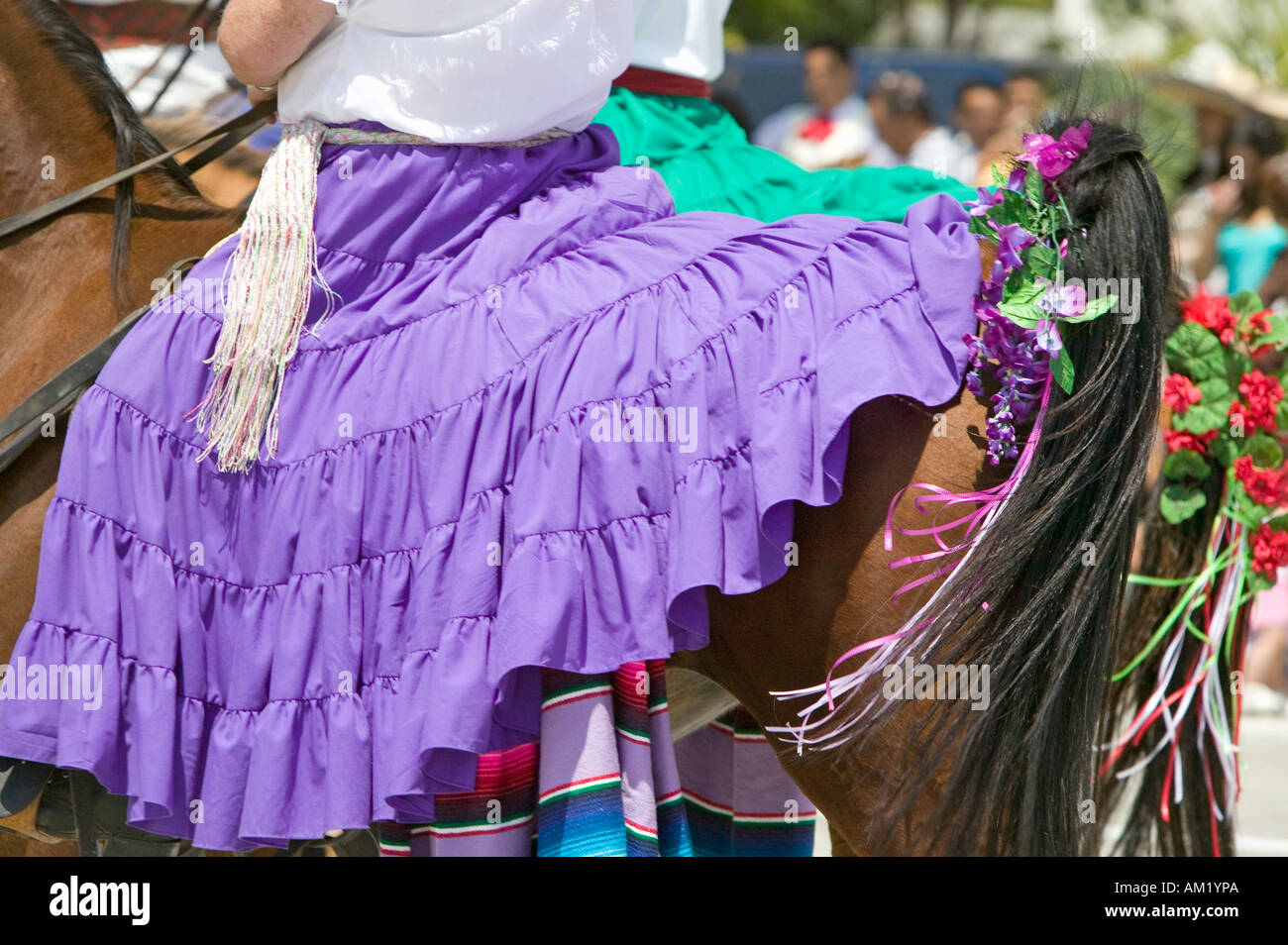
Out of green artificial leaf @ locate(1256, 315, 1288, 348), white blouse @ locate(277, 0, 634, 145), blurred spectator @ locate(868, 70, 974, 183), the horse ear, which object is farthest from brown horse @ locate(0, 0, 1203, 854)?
blurred spectator @ locate(868, 70, 974, 183)

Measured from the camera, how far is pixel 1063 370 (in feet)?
6.18

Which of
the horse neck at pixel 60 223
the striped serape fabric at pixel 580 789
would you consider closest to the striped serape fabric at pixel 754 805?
the striped serape fabric at pixel 580 789

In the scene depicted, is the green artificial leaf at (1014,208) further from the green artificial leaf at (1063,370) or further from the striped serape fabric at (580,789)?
the striped serape fabric at (580,789)

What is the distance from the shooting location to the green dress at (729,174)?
2908 mm

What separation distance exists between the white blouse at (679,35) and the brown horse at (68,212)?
3.43ft

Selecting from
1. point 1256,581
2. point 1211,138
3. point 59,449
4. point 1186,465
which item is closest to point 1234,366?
point 1186,465

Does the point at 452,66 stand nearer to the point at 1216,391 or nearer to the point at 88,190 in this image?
the point at 88,190

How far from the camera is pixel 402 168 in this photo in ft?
7.08

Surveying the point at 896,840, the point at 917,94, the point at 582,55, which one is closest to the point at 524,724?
the point at 896,840

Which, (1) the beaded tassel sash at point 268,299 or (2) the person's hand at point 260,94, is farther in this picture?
(2) the person's hand at point 260,94

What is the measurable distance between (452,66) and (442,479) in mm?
655

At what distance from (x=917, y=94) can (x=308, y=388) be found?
5999 mm

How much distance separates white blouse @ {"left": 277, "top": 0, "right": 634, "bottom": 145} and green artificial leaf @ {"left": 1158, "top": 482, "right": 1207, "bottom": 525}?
1213 millimetres

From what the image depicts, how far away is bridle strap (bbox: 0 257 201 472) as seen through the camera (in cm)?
215
